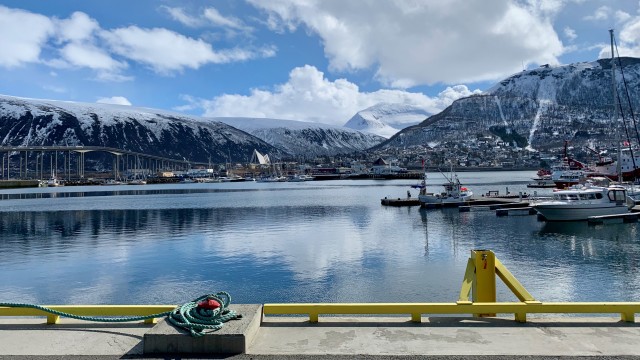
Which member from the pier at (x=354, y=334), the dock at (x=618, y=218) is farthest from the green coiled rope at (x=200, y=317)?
the dock at (x=618, y=218)

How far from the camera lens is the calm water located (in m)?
26.3

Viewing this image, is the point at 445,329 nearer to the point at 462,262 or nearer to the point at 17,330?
the point at 17,330

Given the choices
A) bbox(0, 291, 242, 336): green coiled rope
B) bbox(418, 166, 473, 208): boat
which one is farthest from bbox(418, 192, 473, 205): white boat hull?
bbox(0, 291, 242, 336): green coiled rope

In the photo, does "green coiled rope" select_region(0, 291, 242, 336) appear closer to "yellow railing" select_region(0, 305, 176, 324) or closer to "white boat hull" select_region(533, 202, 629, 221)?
"yellow railing" select_region(0, 305, 176, 324)

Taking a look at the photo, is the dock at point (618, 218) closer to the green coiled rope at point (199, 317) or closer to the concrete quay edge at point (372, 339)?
the concrete quay edge at point (372, 339)

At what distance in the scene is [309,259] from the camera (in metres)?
36.8

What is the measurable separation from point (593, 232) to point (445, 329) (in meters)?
44.9

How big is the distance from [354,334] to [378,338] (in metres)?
0.55

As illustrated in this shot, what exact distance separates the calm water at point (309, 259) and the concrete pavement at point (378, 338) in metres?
13.1

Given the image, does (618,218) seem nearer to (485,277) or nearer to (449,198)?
(449,198)

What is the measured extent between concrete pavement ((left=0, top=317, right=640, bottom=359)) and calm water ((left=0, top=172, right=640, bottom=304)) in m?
13.1

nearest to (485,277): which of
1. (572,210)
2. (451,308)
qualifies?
(451,308)

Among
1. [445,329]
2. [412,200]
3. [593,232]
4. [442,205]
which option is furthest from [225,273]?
[412,200]

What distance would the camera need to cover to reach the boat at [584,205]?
179ft
